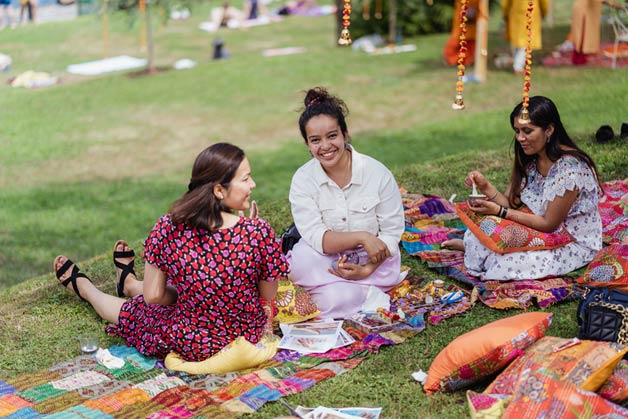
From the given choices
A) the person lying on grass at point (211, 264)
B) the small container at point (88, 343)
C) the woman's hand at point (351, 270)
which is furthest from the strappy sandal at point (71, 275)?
the woman's hand at point (351, 270)

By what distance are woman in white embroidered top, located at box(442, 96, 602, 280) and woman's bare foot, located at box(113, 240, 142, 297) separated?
7.27ft

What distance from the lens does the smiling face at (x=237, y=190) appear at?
14.2 ft

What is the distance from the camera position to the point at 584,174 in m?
5.25

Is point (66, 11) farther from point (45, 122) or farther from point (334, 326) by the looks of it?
point (334, 326)

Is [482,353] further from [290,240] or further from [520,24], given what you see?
[520,24]

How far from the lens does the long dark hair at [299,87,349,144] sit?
495cm

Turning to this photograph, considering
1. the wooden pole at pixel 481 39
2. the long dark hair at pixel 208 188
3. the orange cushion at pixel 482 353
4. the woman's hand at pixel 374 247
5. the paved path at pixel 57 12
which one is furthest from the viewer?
the paved path at pixel 57 12

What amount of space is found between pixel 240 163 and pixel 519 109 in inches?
75.3

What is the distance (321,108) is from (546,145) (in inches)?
58.4

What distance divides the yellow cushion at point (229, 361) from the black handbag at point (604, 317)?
5.46 ft

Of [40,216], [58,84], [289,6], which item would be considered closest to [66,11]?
[289,6]

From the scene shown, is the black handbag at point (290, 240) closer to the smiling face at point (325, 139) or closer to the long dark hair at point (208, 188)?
the smiling face at point (325, 139)

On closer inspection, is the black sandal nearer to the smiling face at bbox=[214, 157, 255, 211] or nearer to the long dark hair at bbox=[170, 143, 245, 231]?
the long dark hair at bbox=[170, 143, 245, 231]

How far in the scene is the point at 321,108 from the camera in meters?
4.96
